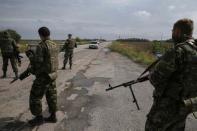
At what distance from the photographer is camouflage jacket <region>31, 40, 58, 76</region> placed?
604 centimetres

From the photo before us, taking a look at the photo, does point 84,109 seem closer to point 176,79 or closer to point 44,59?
point 44,59

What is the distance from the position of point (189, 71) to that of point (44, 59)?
11.0ft

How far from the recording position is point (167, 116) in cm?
364

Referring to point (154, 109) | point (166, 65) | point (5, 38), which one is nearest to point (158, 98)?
point (154, 109)

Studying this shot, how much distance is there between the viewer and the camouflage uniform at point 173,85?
11.2 feet

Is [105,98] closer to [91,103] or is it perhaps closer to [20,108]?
[91,103]

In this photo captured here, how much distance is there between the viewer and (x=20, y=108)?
748 centimetres

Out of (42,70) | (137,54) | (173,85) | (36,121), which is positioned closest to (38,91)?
(42,70)

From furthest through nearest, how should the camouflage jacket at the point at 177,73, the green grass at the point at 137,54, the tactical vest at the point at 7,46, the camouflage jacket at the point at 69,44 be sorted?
the green grass at the point at 137,54 < the camouflage jacket at the point at 69,44 < the tactical vest at the point at 7,46 < the camouflage jacket at the point at 177,73

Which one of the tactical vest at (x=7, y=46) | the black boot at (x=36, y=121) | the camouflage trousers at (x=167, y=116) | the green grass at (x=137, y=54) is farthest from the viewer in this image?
the green grass at (x=137, y=54)

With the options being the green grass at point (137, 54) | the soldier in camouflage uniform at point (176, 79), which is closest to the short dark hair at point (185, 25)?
the soldier in camouflage uniform at point (176, 79)

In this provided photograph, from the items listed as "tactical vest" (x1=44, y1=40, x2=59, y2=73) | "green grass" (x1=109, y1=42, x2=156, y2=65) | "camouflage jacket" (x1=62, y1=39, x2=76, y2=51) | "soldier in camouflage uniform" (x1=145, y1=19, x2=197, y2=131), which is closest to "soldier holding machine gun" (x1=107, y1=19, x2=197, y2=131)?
"soldier in camouflage uniform" (x1=145, y1=19, x2=197, y2=131)

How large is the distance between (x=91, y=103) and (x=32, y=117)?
2.05m

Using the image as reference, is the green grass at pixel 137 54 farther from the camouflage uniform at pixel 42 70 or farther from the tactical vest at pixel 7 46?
the camouflage uniform at pixel 42 70
